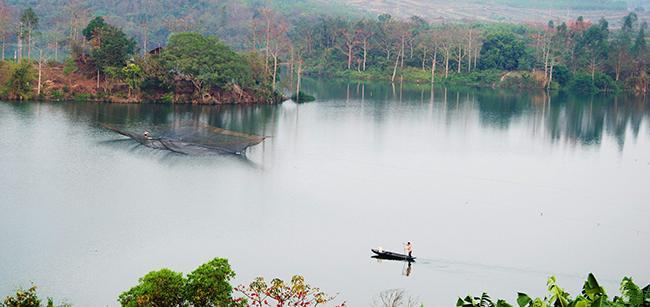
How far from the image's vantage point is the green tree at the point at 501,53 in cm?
6016

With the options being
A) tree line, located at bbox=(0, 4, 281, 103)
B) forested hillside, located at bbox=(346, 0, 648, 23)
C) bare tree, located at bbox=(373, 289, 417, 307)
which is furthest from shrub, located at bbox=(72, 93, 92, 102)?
forested hillside, located at bbox=(346, 0, 648, 23)

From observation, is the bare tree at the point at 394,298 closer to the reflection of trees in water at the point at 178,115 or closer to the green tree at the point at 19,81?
the reflection of trees in water at the point at 178,115

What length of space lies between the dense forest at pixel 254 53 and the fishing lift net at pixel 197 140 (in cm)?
965

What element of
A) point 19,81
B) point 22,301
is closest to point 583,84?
point 19,81

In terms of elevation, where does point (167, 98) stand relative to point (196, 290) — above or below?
above

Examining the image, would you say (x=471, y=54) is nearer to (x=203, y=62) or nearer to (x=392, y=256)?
(x=203, y=62)

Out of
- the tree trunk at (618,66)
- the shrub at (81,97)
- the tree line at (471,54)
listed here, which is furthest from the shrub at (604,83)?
the shrub at (81,97)

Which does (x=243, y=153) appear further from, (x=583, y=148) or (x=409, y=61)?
(x=409, y=61)

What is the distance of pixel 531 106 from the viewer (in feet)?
151

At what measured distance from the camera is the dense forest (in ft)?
124

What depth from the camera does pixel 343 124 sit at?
35000mm

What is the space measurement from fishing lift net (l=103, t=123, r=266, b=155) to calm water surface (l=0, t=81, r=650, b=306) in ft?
1.80

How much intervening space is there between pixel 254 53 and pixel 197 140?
49.8 feet

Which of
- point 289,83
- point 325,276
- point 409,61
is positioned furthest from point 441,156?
point 409,61
